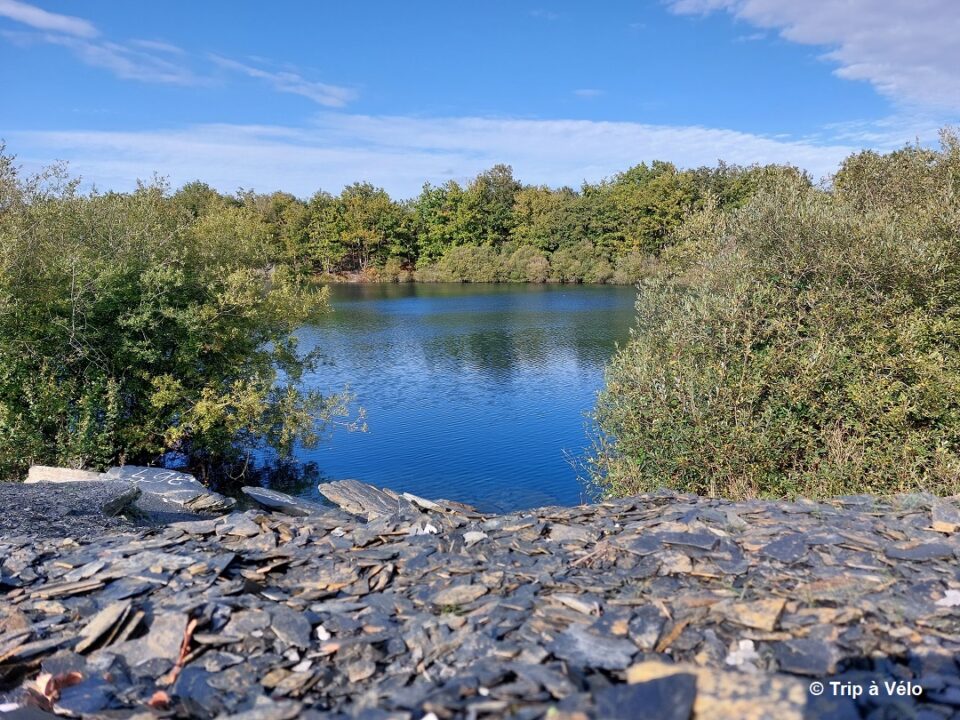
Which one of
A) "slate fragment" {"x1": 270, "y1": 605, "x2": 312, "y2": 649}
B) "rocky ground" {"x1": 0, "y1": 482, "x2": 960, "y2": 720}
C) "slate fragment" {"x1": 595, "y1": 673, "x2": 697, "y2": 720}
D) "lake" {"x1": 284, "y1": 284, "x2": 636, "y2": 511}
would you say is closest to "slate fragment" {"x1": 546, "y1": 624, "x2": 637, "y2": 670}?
"rocky ground" {"x1": 0, "y1": 482, "x2": 960, "y2": 720}

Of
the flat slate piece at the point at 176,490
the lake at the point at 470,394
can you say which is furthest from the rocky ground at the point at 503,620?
the lake at the point at 470,394

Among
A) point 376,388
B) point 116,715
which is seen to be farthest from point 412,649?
point 376,388

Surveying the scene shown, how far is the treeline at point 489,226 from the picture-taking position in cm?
9612

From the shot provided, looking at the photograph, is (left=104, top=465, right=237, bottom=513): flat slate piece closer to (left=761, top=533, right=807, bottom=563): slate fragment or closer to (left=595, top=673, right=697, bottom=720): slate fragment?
(left=761, top=533, right=807, bottom=563): slate fragment

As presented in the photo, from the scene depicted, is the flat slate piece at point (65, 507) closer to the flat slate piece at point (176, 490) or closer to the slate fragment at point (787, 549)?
the flat slate piece at point (176, 490)

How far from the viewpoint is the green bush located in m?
15.0

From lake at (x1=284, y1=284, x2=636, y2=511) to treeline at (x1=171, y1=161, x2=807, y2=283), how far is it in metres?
35.3

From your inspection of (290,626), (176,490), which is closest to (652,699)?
(290,626)

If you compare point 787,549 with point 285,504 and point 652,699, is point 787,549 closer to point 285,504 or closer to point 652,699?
point 652,699

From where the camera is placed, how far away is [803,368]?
50.4ft

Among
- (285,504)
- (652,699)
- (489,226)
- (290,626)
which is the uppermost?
(489,226)

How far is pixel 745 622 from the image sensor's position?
616 centimetres

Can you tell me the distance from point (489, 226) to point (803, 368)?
9793 cm

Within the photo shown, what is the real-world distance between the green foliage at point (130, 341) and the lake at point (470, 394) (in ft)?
10.5
